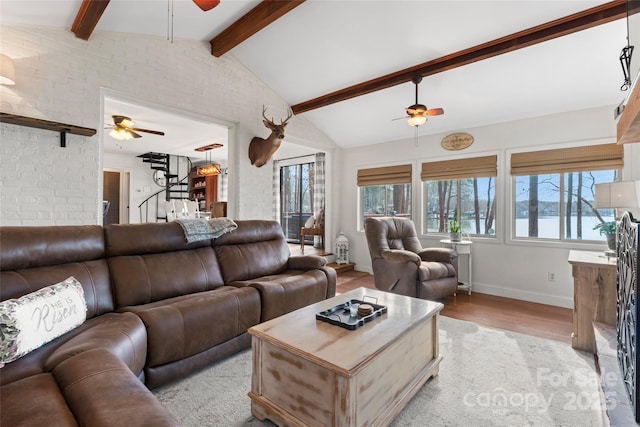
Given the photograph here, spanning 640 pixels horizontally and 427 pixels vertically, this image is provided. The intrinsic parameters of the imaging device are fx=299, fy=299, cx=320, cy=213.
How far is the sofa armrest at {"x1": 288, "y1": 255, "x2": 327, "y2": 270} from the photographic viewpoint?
3.26 m

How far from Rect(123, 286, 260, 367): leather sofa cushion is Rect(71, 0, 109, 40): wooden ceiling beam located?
→ 2.54 m

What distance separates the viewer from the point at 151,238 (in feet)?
8.02

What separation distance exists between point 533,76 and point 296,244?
611 cm

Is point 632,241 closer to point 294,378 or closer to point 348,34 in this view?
point 294,378

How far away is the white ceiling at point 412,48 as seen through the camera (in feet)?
9.20

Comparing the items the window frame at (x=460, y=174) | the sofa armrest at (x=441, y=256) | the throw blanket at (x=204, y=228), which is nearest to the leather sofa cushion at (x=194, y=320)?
the throw blanket at (x=204, y=228)

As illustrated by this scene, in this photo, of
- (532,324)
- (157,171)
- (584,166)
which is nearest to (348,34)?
(584,166)

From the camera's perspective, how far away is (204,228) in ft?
9.15

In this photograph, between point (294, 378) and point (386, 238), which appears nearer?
point (294, 378)

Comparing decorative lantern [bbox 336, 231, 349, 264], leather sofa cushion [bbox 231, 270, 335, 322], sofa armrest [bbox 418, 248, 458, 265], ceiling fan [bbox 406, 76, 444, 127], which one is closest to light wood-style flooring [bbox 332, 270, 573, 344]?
sofa armrest [bbox 418, 248, 458, 265]

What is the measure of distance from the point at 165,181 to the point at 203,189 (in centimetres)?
106

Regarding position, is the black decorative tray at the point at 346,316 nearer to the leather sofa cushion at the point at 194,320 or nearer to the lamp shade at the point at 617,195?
the leather sofa cushion at the point at 194,320

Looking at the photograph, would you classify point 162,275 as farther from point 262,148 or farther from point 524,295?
point 524,295

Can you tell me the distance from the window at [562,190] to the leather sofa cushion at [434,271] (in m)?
1.18
